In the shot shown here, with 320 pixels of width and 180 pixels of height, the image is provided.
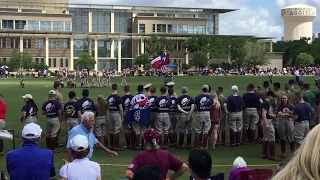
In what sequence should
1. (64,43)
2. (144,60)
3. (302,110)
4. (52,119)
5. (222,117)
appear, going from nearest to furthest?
(302,110) < (52,119) < (222,117) < (144,60) < (64,43)

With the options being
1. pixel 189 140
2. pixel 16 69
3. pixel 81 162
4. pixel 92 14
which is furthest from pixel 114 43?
pixel 81 162

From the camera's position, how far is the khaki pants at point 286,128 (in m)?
14.2

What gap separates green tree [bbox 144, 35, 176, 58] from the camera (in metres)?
105

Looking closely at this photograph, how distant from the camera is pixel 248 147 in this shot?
16.1m

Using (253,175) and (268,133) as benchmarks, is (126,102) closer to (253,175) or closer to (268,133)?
(268,133)

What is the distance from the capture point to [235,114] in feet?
53.1

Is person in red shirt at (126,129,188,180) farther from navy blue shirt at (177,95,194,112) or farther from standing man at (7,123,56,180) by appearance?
A: navy blue shirt at (177,95,194,112)

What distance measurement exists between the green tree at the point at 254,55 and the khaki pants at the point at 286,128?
9206 cm

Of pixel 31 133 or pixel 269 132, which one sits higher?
pixel 31 133

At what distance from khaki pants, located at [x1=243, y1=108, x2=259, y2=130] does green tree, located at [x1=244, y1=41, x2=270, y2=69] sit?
89893 millimetres

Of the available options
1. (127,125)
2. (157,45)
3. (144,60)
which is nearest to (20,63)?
(144,60)

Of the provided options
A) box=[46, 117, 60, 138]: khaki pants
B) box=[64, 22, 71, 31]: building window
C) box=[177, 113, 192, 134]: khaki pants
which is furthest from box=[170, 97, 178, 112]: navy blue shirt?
box=[64, 22, 71, 31]: building window

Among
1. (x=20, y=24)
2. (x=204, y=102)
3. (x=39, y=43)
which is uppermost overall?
(x=20, y=24)

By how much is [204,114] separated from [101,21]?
106 meters
